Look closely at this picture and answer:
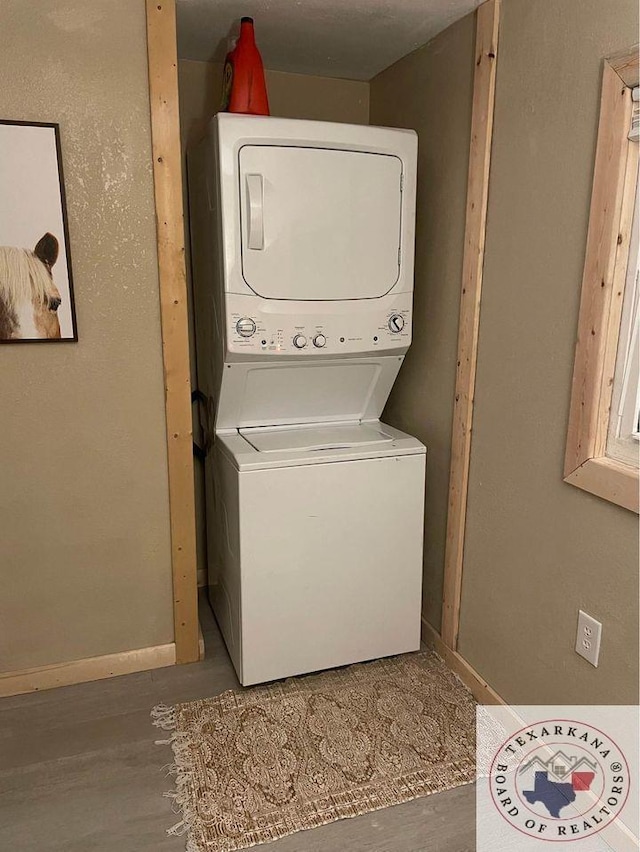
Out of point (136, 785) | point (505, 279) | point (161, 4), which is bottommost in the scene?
point (136, 785)

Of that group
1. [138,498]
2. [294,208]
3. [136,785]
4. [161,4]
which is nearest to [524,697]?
[136,785]

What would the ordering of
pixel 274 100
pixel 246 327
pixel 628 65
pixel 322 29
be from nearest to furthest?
pixel 628 65 < pixel 246 327 < pixel 322 29 < pixel 274 100

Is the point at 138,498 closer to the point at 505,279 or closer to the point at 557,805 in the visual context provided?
the point at 505,279

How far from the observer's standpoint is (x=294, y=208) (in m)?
1.99

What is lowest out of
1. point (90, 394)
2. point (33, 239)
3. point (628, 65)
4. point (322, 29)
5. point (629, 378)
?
point (90, 394)

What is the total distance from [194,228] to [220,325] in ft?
1.92

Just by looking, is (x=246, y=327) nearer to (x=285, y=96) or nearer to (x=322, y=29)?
(x=322, y=29)

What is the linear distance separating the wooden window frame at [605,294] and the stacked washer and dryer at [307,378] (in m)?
0.69

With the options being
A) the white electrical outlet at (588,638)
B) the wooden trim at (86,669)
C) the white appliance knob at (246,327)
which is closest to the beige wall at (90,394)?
the wooden trim at (86,669)

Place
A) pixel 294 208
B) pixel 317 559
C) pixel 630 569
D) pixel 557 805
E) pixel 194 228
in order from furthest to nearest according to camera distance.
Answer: pixel 194 228
pixel 317 559
pixel 294 208
pixel 557 805
pixel 630 569

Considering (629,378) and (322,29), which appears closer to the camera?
(629,378)

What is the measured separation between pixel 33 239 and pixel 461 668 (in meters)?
1.97

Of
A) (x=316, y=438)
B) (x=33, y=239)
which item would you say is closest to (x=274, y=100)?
(x=33, y=239)

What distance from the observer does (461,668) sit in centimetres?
224
